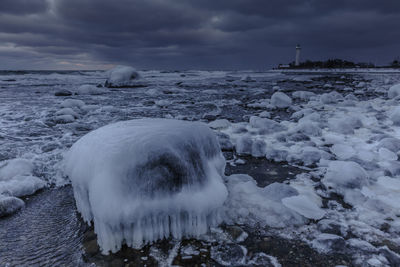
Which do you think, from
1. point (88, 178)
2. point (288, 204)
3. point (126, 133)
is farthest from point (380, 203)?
point (88, 178)

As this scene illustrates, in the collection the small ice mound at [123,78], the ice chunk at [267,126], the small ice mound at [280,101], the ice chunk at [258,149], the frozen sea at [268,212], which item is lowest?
the frozen sea at [268,212]

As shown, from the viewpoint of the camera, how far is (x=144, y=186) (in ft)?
6.25

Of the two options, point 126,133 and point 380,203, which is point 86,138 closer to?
point 126,133

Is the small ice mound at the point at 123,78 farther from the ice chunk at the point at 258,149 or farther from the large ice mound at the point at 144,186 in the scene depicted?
the large ice mound at the point at 144,186

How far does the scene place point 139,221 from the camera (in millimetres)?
1847

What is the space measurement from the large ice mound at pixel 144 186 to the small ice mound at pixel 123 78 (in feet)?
59.1

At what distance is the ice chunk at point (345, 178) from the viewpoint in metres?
2.66

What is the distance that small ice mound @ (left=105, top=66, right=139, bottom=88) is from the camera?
18938 mm

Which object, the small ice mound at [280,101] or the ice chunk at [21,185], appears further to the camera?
the small ice mound at [280,101]

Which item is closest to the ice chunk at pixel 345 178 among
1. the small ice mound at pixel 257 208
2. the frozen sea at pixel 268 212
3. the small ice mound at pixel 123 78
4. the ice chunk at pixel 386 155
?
the frozen sea at pixel 268 212

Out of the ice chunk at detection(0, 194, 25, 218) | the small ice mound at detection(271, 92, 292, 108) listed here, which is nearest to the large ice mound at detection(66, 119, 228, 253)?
the ice chunk at detection(0, 194, 25, 218)

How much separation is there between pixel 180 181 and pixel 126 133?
2.16 ft

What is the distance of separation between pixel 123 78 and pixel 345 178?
18.7 m

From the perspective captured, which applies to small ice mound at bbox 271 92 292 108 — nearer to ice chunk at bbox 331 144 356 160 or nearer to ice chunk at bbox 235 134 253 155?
ice chunk at bbox 331 144 356 160
